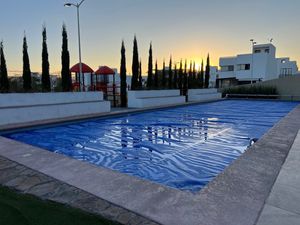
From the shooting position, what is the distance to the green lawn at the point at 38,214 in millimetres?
2652

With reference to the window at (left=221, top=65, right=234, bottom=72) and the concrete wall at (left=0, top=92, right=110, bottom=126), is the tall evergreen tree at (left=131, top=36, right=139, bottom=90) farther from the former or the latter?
the window at (left=221, top=65, right=234, bottom=72)

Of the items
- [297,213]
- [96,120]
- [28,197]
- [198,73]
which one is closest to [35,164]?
[28,197]

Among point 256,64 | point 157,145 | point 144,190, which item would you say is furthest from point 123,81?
point 256,64

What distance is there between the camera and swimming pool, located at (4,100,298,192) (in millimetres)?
5195

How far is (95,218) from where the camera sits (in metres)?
2.73

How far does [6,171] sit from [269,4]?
17710 mm

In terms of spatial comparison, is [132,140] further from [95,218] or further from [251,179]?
[95,218]

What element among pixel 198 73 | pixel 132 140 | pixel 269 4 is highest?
pixel 269 4

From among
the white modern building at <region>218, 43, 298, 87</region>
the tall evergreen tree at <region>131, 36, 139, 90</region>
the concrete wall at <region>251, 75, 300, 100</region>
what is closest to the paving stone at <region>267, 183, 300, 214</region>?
the tall evergreen tree at <region>131, 36, 139, 90</region>

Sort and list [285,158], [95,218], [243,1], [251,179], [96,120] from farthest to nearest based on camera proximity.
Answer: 1. [243,1]
2. [96,120]
3. [285,158]
4. [251,179]
5. [95,218]

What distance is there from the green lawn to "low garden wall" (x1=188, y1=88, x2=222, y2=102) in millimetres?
20762

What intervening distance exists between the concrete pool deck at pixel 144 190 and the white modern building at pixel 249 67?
132 feet

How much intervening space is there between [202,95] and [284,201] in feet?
70.7

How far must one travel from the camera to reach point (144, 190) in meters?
3.49
